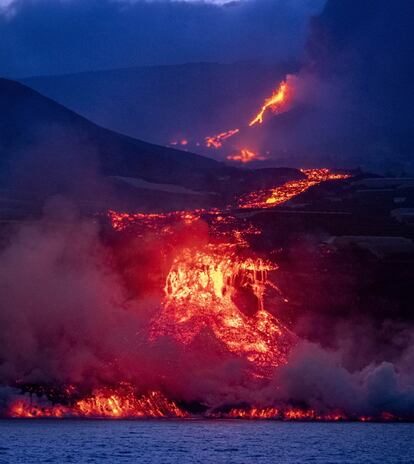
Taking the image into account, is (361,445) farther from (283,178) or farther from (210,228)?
(283,178)

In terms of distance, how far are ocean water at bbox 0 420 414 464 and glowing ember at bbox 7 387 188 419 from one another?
4.15 ft

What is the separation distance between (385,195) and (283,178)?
1836 centimetres

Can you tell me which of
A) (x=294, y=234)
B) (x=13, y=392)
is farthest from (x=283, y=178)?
(x=13, y=392)

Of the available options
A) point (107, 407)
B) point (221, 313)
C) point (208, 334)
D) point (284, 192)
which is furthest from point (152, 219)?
point (107, 407)

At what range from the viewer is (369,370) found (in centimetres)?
11619

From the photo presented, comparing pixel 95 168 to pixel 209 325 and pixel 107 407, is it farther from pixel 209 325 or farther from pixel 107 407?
pixel 209 325

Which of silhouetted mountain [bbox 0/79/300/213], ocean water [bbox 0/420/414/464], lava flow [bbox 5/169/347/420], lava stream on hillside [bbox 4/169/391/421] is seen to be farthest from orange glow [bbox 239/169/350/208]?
ocean water [bbox 0/420/414/464]

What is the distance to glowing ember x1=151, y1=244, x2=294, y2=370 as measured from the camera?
116438 mm

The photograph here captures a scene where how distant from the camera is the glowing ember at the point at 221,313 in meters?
116

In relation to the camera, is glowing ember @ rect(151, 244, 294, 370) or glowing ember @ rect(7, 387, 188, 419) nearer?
glowing ember @ rect(151, 244, 294, 370)

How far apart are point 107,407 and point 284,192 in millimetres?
51404

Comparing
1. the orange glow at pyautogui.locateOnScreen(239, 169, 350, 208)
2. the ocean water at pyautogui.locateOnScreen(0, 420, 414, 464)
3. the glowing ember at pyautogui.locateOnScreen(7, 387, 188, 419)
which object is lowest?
the ocean water at pyautogui.locateOnScreen(0, 420, 414, 464)

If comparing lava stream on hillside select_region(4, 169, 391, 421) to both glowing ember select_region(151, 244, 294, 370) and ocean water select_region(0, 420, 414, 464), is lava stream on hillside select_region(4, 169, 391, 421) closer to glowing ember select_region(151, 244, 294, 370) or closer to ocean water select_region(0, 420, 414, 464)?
glowing ember select_region(151, 244, 294, 370)

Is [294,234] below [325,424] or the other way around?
the other way around
